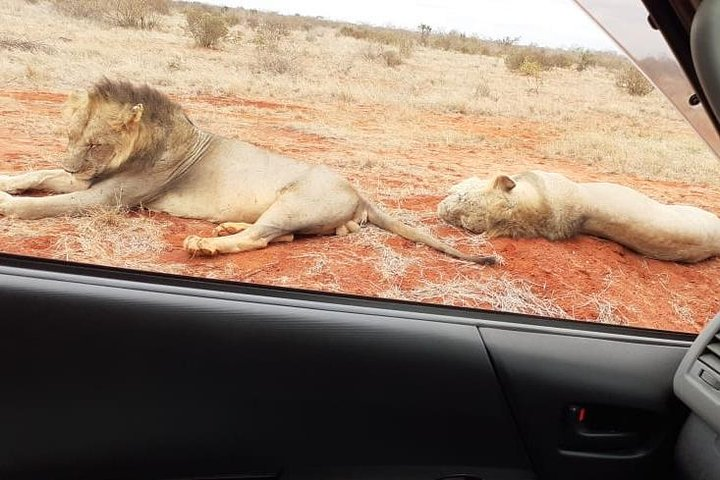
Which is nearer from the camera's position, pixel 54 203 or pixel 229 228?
pixel 54 203

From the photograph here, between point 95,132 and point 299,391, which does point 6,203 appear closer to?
point 95,132

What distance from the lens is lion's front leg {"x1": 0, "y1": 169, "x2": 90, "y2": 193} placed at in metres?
2.10

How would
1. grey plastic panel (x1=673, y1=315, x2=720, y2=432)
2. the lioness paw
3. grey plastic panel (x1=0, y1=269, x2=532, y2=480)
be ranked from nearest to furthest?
1. grey plastic panel (x1=673, y1=315, x2=720, y2=432)
2. grey plastic panel (x1=0, y1=269, x2=532, y2=480)
3. the lioness paw

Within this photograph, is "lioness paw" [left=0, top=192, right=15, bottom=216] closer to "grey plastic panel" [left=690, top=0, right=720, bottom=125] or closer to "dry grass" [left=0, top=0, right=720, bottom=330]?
"dry grass" [left=0, top=0, right=720, bottom=330]

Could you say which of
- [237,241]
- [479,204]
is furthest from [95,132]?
[479,204]

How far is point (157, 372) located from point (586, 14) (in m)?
1.20

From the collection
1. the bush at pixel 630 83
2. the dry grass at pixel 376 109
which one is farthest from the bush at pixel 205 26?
the bush at pixel 630 83

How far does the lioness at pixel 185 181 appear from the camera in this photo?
2.15 meters

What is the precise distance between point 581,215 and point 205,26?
137cm

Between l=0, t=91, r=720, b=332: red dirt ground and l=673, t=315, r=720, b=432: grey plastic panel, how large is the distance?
0.41m

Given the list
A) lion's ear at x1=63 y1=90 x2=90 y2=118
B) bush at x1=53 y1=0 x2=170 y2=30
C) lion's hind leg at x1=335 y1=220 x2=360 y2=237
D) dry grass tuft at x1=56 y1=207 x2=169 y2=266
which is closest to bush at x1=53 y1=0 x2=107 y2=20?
bush at x1=53 y1=0 x2=170 y2=30

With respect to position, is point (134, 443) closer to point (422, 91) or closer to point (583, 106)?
point (422, 91)

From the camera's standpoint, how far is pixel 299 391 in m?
1.70

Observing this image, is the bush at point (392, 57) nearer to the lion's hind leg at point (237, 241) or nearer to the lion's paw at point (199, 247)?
the lion's hind leg at point (237, 241)
